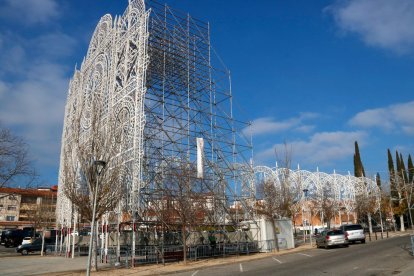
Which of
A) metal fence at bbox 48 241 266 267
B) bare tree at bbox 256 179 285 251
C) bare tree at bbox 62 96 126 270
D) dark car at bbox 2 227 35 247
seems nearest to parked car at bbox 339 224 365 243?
bare tree at bbox 256 179 285 251

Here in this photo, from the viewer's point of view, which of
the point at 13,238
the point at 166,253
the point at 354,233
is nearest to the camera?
the point at 166,253

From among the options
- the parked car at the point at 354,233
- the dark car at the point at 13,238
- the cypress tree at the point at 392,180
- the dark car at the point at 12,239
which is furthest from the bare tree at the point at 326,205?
the dark car at the point at 12,239

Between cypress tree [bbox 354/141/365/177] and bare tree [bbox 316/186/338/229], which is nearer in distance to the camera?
bare tree [bbox 316/186/338/229]

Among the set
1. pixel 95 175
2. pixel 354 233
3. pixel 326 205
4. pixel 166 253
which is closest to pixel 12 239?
pixel 166 253

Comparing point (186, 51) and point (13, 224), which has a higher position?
point (186, 51)

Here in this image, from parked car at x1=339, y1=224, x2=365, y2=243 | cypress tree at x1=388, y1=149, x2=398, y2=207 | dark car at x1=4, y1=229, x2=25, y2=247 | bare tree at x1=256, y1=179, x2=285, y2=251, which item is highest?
cypress tree at x1=388, y1=149, x2=398, y2=207

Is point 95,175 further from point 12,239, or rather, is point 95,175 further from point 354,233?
point 12,239

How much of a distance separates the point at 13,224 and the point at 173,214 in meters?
70.1

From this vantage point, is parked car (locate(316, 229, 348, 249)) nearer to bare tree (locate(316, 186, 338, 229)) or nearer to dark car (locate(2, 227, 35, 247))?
bare tree (locate(316, 186, 338, 229))

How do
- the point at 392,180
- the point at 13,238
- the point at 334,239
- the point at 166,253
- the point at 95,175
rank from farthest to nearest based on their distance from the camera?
1. the point at 392,180
2. the point at 13,238
3. the point at 334,239
4. the point at 166,253
5. the point at 95,175

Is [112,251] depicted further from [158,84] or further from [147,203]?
[158,84]

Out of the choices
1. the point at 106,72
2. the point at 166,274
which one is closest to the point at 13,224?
the point at 106,72

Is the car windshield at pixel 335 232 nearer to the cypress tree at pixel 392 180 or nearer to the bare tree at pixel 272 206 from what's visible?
the bare tree at pixel 272 206

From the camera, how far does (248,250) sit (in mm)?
27344
